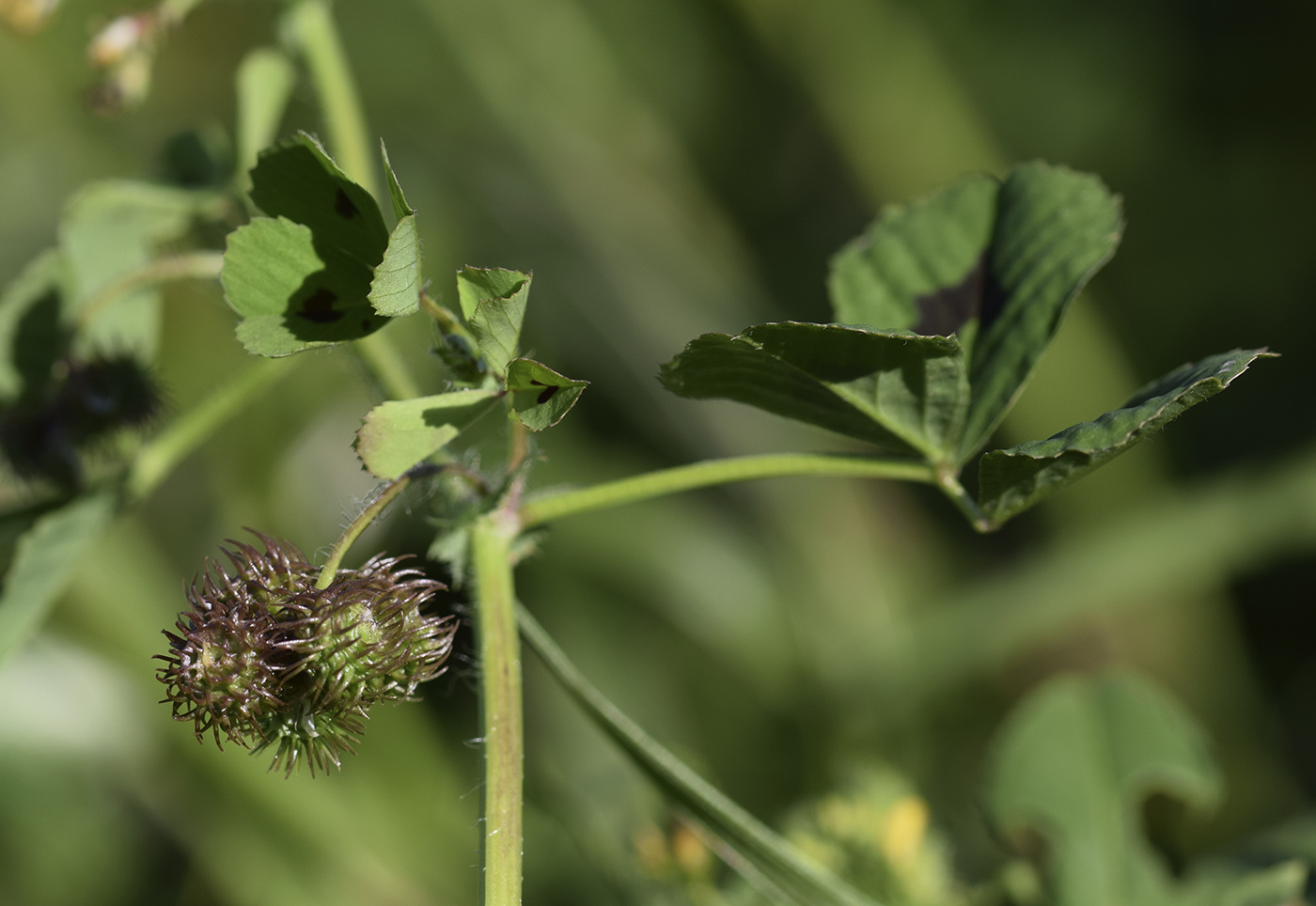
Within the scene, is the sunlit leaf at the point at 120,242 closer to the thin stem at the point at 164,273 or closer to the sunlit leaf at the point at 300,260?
the thin stem at the point at 164,273

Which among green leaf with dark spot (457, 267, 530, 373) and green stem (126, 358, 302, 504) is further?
green stem (126, 358, 302, 504)

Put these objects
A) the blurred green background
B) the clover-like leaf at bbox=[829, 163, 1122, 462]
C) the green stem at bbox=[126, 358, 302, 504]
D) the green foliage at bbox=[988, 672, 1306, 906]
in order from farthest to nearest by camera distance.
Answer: the blurred green background
the green foliage at bbox=[988, 672, 1306, 906]
the green stem at bbox=[126, 358, 302, 504]
the clover-like leaf at bbox=[829, 163, 1122, 462]

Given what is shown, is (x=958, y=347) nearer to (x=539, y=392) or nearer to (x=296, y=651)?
(x=539, y=392)

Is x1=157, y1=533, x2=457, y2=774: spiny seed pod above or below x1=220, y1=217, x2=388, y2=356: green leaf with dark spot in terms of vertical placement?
below

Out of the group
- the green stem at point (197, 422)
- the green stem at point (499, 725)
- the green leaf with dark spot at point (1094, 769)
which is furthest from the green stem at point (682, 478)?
the green leaf with dark spot at point (1094, 769)

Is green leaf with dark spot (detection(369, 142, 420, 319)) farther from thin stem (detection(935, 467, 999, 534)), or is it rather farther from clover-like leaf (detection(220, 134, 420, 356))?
thin stem (detection(935, 467, 999, 534))

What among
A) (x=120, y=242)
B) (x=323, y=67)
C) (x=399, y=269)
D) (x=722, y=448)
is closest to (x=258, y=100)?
(x=323, y=67)

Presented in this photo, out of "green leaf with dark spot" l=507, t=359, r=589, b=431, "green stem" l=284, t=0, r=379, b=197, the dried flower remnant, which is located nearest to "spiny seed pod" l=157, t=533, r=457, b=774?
"green leaf with dark spot" l=507, t=359, r=589, b=431
